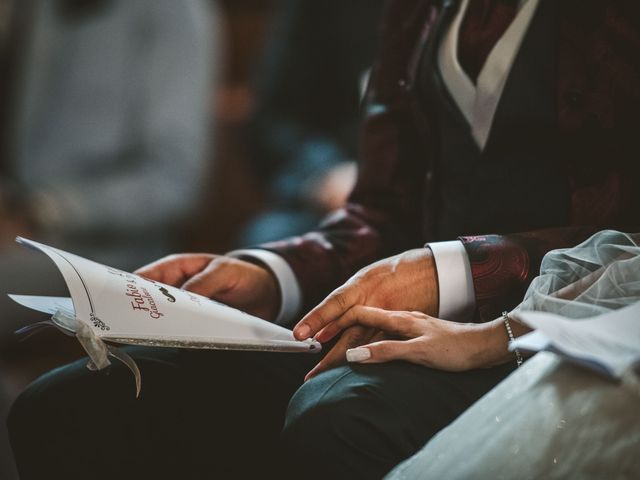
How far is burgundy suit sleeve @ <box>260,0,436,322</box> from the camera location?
0.91 metres

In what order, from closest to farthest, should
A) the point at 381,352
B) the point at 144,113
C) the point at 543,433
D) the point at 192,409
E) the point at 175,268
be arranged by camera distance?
the point at 543,433 < the point at 381,352 < the point at 192,409 < the point at 175,268 < the point at 144,113

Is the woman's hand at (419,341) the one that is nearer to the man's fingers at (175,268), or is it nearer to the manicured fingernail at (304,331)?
the manicured fingernail at (304,331)

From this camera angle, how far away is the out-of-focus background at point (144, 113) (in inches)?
67.2

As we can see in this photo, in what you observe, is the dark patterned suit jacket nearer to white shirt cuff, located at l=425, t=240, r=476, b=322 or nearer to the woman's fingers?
white shirt cuff, located at l=425, t=240, r=476, b=322

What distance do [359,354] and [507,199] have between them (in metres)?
0.27

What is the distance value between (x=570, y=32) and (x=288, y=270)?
37cm

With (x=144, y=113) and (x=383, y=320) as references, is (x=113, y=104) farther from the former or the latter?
(x=383, y=320)

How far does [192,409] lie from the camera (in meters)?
0.74

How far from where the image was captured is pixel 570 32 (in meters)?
0.79

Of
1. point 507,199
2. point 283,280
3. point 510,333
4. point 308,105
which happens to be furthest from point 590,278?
point 308,105

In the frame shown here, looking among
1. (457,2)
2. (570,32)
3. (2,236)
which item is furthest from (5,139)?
(570,32)

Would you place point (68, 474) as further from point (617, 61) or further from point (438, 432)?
point (617, 61)

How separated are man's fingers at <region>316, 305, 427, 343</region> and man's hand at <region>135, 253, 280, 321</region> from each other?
0.63 ft

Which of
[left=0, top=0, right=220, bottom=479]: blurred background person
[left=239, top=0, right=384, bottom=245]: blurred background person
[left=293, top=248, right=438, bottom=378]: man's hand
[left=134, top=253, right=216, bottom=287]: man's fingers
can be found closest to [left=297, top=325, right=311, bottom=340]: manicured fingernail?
[left=293, top=248, right=438, bottom=378]: man's hand
